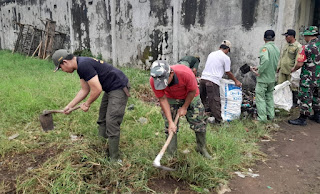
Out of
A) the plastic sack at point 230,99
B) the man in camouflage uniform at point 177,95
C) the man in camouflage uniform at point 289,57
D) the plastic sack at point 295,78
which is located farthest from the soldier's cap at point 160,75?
the plastic sack at point 295,78

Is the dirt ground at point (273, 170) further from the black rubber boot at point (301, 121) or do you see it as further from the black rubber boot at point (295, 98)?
the black rubber boot at point (295, 98)

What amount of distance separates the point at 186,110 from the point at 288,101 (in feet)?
9.76

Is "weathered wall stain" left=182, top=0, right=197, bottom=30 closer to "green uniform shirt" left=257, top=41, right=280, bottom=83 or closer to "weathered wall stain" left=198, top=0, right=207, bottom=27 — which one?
"weathered wall stain" left=198, top=0, right=207, bottom=27

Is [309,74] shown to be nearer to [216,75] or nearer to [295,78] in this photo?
[295,78]

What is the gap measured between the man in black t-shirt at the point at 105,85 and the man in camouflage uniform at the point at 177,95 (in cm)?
52

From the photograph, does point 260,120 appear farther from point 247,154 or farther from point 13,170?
point 13,170

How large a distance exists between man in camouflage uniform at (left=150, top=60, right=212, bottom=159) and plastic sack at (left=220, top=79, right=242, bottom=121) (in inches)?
A: 60.6

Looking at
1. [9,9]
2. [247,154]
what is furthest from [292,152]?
[9,9]

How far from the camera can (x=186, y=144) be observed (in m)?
3.58

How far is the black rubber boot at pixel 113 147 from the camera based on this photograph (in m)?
2.98

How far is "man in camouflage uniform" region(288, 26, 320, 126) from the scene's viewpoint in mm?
4328

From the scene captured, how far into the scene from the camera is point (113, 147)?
3.01 meters

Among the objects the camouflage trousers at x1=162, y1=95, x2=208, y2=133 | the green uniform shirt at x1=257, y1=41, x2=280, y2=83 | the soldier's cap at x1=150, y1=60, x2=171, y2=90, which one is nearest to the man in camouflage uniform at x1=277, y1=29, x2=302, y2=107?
the green uniform shirt at x1=257, y1=41, x2=280, y2=83

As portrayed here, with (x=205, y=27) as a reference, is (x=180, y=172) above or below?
below
